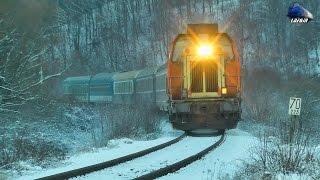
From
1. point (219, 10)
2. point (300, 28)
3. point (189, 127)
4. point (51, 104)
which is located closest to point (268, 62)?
point (300, 28)

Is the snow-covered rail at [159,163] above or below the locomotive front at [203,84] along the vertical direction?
below

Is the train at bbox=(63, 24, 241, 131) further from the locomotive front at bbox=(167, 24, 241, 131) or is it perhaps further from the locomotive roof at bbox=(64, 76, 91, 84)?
the locomotive roof at bbox=(64, 76, 91, 84)

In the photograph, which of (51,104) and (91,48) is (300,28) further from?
(51,104)

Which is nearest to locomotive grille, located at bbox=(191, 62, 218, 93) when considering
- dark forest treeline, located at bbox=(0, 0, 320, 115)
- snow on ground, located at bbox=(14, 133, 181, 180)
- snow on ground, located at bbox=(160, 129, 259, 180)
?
snow on ground, located at bbox=(160, 129, 259, 180)

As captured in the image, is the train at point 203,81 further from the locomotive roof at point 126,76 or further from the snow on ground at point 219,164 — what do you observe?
the locomotive roof at point 126,76

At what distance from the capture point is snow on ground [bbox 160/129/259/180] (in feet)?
33.4

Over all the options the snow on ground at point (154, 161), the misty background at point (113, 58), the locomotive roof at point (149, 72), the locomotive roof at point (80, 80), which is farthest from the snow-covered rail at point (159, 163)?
the locomotive roof at point (80, 80)

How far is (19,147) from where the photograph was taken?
14.1m

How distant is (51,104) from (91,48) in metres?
56.0

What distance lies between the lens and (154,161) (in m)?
12.4

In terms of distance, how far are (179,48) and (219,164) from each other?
29.5 ft

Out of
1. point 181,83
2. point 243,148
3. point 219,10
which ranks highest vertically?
point 219,10

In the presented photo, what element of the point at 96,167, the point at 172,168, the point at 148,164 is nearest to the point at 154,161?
the point at 148,164

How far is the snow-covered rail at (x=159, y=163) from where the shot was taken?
10125mm
